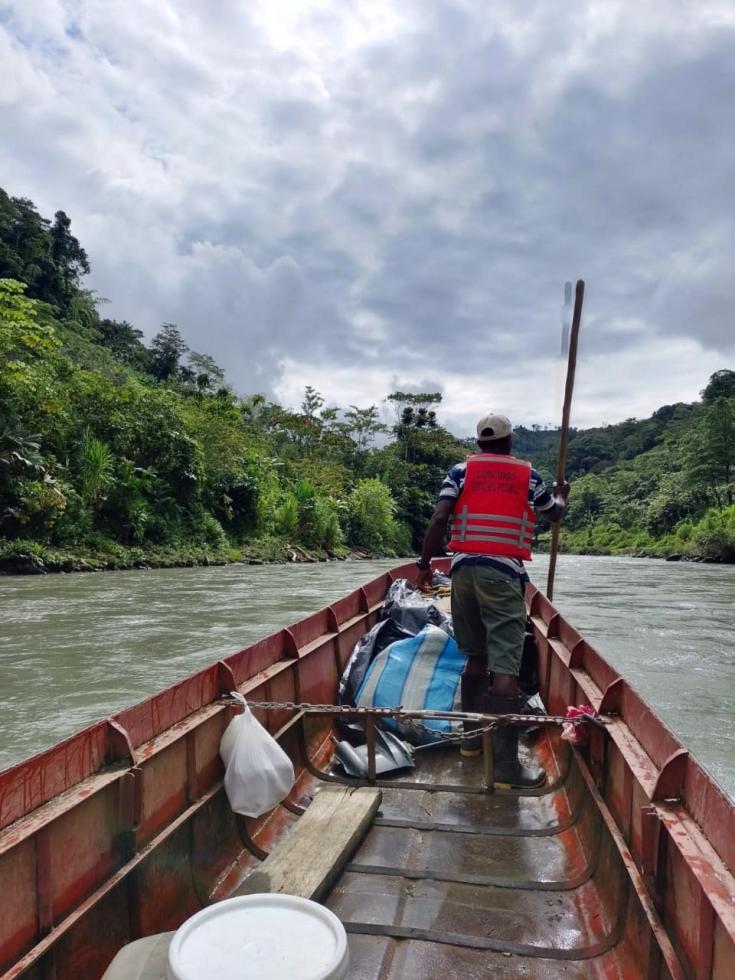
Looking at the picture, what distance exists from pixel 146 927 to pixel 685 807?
4.96 feet

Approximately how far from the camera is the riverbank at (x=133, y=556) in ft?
45.0

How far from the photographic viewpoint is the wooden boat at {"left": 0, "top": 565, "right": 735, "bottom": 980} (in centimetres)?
160

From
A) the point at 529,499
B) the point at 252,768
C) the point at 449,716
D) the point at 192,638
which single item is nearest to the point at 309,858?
the point at 252,768

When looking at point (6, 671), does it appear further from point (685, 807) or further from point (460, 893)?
point (685, 807)

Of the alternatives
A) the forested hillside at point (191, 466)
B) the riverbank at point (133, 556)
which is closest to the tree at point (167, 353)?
the forested hillside at point (191, 466)

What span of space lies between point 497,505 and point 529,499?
170mm

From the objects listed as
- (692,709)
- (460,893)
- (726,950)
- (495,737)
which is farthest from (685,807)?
(692,709)

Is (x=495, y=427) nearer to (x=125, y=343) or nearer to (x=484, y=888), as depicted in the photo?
(x=484, y=888)

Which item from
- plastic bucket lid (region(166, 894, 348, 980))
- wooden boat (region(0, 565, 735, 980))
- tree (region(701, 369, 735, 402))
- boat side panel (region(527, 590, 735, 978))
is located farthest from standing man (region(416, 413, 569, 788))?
Result: tree (region(701, 369, 735, 402))

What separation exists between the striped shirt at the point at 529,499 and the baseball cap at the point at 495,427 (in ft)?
0.61

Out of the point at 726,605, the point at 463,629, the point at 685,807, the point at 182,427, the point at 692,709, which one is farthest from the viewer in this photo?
the point at 182,427

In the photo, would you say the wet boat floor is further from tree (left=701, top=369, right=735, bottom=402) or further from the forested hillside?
tree (left=701, top=369, right=735, bottom=402)

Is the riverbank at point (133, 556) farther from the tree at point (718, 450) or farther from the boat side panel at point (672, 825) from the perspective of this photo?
the tree at point (718, 450)

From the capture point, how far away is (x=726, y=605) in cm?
1280
